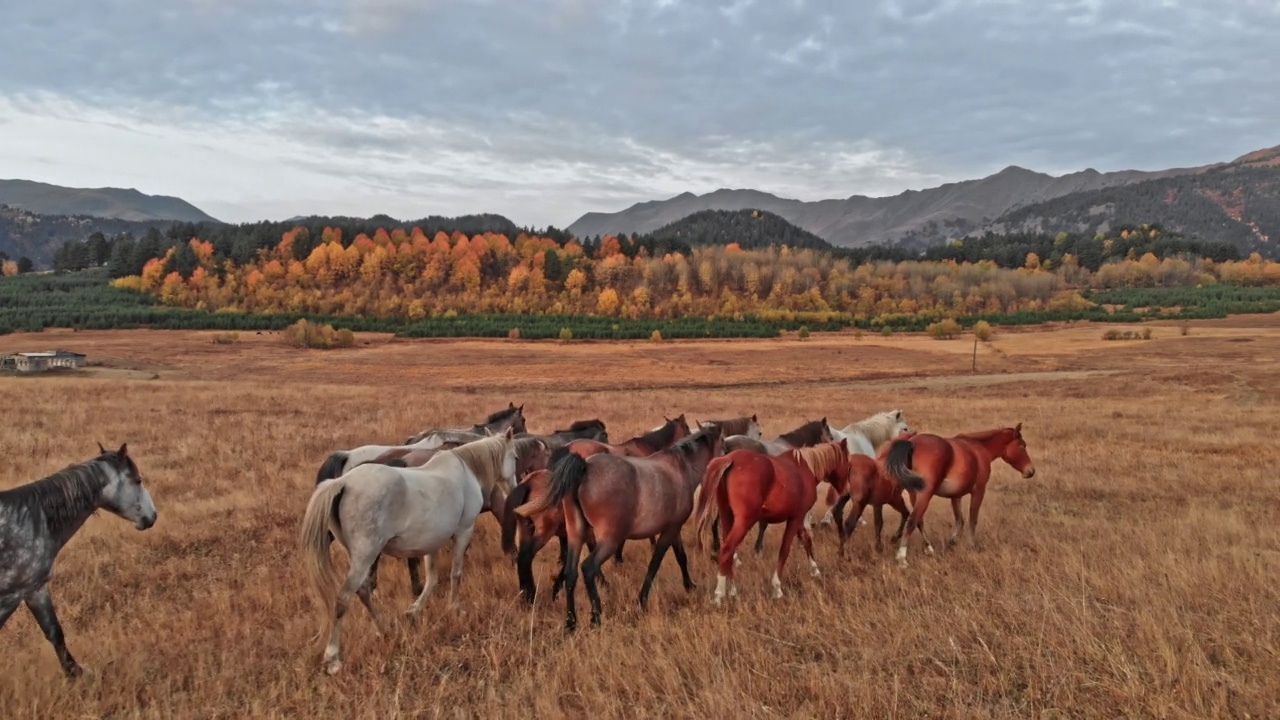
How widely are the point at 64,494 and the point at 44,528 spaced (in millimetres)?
379

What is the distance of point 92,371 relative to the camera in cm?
4659

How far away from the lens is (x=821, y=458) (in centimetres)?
825

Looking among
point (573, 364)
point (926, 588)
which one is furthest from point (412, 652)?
point (573, 364)

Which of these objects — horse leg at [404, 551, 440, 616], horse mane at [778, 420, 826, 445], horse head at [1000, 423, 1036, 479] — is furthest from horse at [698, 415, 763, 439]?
horse leg at [404, 551, 440, 616]

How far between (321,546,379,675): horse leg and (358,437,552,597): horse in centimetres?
89

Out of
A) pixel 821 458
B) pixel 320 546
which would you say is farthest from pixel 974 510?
pixel 320 546

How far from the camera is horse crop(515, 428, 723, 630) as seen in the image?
6.15 metres

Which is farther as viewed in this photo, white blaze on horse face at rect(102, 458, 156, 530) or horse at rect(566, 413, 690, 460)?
horse at rect(566, 413, 690, 460)

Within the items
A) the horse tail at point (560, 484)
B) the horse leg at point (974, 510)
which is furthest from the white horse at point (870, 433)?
the horse tail at point (560, 484)

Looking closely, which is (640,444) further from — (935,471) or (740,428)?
(935,471)

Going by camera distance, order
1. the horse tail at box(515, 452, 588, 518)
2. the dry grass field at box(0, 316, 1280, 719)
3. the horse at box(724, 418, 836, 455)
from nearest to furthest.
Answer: the dry grass field at box(0, 316, 1280, 719) → the horse tail at box(515, 452, 588, 518) → the horse at box(724, 418, 836, 455)

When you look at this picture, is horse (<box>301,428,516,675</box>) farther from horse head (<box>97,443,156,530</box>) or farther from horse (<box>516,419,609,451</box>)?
horse (<box>516,419,609,451</box>)

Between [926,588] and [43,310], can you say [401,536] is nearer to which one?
[926,588]

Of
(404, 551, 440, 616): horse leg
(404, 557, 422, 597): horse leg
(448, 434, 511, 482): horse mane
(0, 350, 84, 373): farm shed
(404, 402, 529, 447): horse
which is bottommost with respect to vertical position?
(0, 350, 84, 373): farm shed
